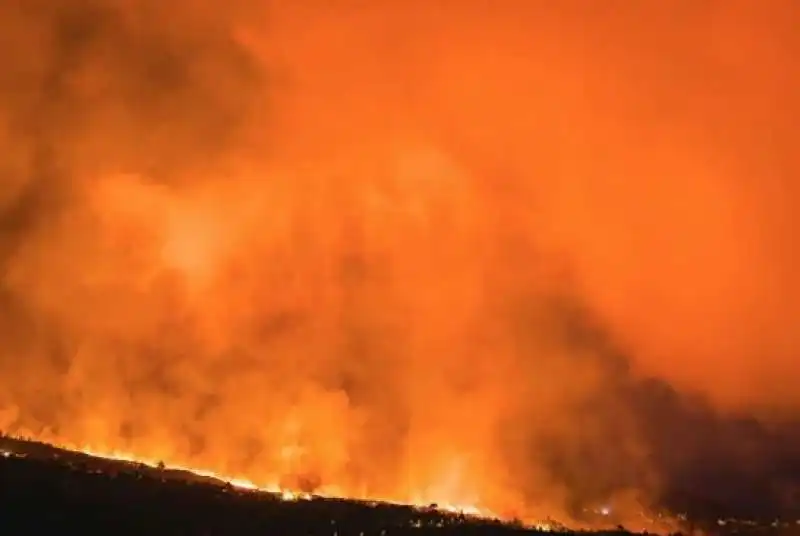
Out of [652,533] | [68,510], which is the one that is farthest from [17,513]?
[652,533]

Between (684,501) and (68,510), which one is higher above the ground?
(684,501)

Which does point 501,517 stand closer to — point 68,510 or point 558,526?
point 558,526

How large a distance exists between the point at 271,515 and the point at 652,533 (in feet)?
62.5

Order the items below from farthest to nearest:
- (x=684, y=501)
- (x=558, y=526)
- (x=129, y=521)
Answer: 1. (x=684, y=501)
2. (x=558, y=526)
3. (x=129, y=521)

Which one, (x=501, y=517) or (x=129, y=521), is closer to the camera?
(x=129, y=521)

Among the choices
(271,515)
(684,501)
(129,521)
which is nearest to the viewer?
(129,521)

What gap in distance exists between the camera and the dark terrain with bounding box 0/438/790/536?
109 feet

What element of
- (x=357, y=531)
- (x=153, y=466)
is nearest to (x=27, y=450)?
(x=153, y=466)

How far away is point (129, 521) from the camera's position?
114ft

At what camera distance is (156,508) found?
1419 inches

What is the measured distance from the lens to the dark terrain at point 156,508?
109 feet

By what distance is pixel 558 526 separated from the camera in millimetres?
45250

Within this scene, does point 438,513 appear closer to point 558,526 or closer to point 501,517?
point 501,517

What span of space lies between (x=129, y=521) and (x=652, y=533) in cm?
2475
